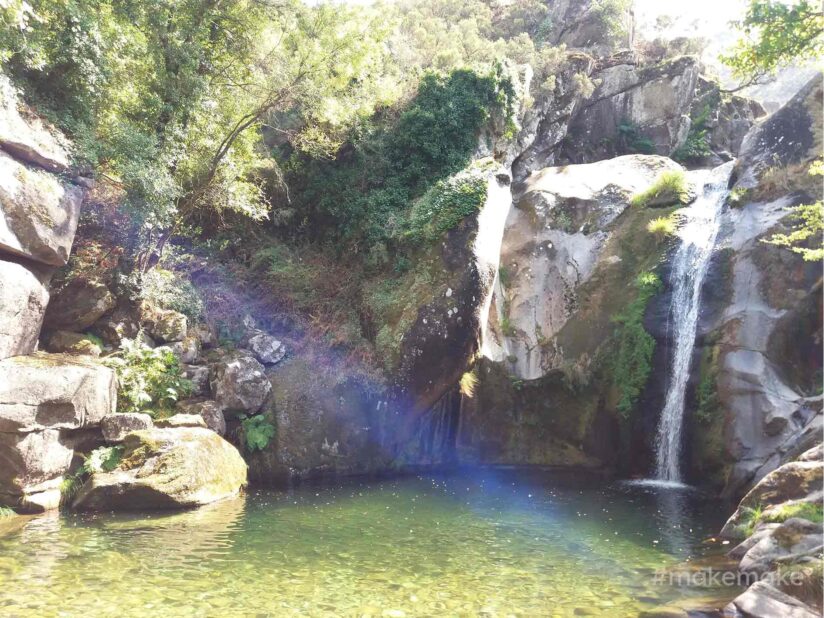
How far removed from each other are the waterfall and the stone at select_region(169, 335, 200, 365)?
10893mm

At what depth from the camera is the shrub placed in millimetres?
14500

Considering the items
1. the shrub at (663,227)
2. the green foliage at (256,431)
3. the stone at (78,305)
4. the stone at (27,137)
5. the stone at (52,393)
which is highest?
the shrub at (663,227)

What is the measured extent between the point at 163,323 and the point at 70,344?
1.94 m

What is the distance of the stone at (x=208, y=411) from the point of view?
38.3 ft

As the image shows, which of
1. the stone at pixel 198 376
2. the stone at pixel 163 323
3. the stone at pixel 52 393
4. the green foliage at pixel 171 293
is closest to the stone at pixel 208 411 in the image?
the stone at pixel 198 376

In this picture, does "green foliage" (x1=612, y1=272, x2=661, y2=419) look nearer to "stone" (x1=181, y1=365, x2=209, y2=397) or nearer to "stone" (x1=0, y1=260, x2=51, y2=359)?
"stone" (x1=181, y1=365, x2=209, y2=397)

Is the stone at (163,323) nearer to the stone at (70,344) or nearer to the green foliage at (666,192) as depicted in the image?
the stone at (70,344)

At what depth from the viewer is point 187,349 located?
41.8 ft

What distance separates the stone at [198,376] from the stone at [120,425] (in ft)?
6.24

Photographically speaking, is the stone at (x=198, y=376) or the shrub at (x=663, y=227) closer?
the stone at (x=198, y=376)

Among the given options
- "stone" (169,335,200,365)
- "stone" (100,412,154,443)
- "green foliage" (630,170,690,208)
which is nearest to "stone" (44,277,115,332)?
"stone" (169,335,200,365)

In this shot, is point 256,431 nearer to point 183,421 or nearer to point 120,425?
point 183,421

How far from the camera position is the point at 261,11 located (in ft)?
47.3

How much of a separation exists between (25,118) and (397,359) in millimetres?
8737
